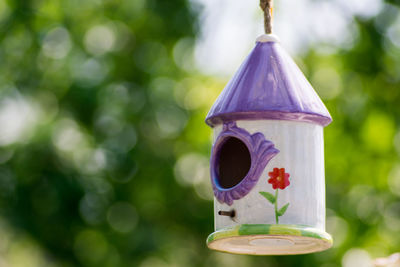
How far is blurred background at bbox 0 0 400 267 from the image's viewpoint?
11016mm

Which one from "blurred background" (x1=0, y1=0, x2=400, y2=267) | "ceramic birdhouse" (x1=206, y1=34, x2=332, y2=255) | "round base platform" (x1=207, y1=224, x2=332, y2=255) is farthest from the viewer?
"blurred background" (x1=0, y1=0, x2=400, y2=267)

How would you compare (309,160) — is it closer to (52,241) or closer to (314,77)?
(314,77)

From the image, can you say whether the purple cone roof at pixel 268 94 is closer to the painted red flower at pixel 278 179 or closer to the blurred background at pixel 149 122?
the painted red flower at pixel 278 179

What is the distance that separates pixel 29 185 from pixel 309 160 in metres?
7.51

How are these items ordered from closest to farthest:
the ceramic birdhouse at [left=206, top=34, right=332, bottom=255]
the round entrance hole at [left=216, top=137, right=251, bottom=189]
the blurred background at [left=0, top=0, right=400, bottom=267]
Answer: the ceramic birdhouse at [left=206, top=34, right=332, bottom=255], the round entrance hole at [left=216, top=137, right=251, bottom=189], the blurred background at [left=0, top=0, right=400, bottom=267]

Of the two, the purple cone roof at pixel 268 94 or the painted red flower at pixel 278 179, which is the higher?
the purple cone roof at pixel 268 94

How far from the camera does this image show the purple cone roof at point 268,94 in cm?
439

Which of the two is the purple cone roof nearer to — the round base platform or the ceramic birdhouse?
the ceramic birdhouse

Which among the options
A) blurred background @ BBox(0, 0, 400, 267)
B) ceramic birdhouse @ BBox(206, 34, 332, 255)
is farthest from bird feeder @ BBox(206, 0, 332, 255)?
blurred background @ BBox(0, 0, 400, 267)

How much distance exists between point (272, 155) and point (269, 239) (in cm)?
49

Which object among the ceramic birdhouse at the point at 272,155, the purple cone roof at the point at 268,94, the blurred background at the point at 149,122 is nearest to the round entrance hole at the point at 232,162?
the ceramic birdhouse at the point at 272,155

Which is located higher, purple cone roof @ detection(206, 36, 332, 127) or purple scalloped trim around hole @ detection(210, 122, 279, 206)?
purple cone roof @ detection(206, 36, 332, 127)

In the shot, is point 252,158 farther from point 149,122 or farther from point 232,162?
point 149,122

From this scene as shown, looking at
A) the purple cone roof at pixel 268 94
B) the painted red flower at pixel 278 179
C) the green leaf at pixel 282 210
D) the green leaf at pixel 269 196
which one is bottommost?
the green leaf at pixel 282 210
